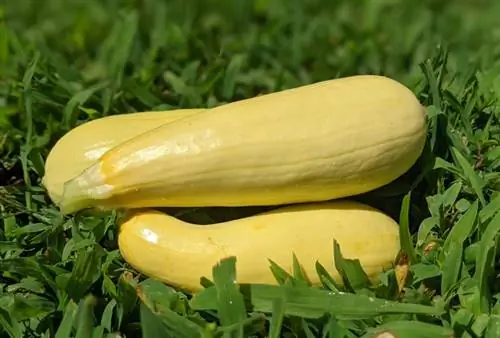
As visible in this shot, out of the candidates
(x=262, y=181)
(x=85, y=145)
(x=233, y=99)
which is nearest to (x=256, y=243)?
(x=262, y=181)

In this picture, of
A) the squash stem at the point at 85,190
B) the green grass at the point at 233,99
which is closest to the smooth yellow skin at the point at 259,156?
the squash stem at the point at 85,190

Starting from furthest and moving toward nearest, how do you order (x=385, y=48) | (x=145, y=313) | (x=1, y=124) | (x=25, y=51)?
(x=385, y=48) → (x=25, y=51) → (x=1, y=124) → (x=145, y=313)

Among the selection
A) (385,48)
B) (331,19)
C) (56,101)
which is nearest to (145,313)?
(56,101)

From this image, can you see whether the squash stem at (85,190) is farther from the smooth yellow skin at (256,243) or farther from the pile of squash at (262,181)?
the smooth yellow skin at (256,243)

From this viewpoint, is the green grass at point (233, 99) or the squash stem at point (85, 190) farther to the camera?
the squash stem at point (85, 190)

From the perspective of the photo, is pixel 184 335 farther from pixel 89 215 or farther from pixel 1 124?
pixel 1 124

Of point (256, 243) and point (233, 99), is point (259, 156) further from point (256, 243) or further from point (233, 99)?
point (233, 99)
